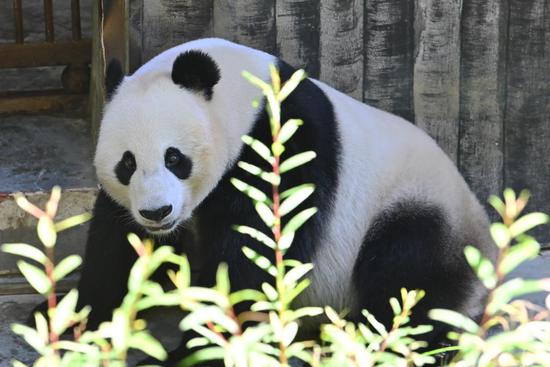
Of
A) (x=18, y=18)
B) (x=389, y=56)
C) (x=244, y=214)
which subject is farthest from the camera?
(x=18, y=18)

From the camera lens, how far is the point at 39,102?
20.1 feet

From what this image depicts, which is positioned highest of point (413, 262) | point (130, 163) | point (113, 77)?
point (113, 77)

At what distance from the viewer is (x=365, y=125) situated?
4.25 meters

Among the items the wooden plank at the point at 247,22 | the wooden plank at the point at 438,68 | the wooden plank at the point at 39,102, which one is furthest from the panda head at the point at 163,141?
the wooden plank at the point at 39,102

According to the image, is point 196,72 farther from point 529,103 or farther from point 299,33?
point 529,103

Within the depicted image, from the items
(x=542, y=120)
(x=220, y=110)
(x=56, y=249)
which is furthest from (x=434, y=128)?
(x=56, y=249)

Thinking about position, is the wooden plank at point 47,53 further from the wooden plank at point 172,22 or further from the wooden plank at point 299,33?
the wooden plank at point 299,33

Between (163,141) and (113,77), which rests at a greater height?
(113,77)

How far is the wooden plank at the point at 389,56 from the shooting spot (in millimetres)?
4867

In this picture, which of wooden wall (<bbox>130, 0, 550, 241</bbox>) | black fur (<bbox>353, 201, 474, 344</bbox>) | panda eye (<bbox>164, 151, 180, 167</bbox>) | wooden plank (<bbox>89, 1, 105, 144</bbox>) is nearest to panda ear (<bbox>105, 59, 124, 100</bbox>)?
panda eye (<bbox>164, 151, 180, 167</bbox>)

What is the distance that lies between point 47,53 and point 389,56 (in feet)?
7.22

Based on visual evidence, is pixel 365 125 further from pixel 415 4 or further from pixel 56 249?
A: pixel 56 249

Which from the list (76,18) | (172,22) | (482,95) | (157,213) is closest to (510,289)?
(157,213)

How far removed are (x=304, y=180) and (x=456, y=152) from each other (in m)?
1.42
